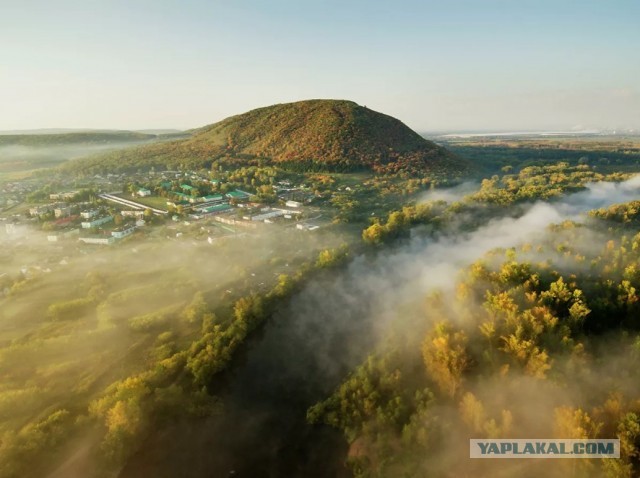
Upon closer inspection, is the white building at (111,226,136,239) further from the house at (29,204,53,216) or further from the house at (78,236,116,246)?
the house at (29,204,53,216)

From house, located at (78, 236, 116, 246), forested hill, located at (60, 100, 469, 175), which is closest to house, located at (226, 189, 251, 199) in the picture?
forested hill, located at (60, 100, 469, 175)

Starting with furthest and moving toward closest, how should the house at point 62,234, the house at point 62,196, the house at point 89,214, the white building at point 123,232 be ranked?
the house at point 62,196 < the house at point 89,214 < the white building at point 123,232 < the house at point 62,234

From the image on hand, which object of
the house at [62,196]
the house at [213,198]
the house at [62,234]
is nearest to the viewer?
the house at [62,234]

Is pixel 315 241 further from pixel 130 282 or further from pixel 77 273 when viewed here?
pixel 77 273

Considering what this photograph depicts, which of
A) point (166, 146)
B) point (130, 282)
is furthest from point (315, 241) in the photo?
point (166, 146)

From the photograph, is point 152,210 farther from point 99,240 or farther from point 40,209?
point 40,209

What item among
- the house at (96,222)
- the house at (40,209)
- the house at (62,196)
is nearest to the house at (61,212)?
the house at (40,209)

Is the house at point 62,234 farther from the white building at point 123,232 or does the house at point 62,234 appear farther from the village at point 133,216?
the white building at point 123,232
